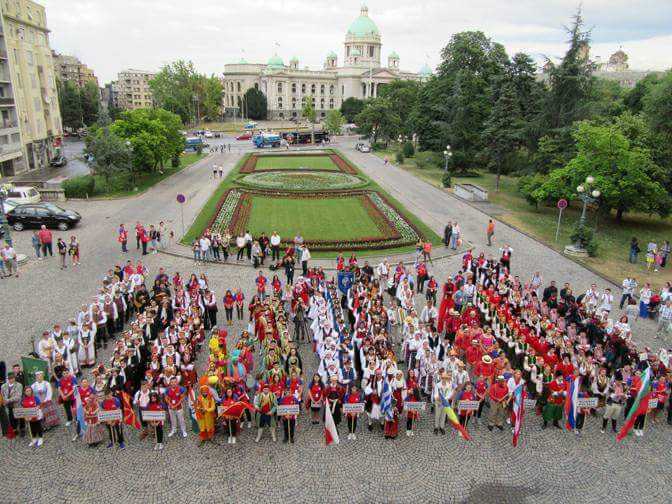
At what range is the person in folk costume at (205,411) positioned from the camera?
992 centimetres

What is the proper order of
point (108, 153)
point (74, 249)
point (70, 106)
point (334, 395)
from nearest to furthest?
point (334, 395), point (74, 249), point (108, 153), point (70, 106)

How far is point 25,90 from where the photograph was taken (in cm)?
4606

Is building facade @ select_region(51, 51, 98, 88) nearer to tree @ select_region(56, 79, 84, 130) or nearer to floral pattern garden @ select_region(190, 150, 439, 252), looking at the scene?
tree @ select_region(56, 79, 84, 130)

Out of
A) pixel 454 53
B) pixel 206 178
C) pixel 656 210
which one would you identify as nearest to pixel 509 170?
pixel 454 53

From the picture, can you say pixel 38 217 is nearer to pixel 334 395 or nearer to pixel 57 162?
pixel 334 395

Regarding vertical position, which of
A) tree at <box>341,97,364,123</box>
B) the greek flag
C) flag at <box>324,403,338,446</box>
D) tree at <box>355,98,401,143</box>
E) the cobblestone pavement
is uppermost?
tree at <box>341,97,364,123</box>

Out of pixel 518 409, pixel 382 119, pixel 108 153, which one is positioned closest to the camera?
pixel 518 409

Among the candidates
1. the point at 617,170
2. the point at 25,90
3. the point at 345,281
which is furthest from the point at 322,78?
the point at 345,281

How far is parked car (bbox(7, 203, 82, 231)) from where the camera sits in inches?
1014

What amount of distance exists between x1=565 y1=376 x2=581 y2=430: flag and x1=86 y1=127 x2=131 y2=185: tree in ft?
108

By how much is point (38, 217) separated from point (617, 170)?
3145cm

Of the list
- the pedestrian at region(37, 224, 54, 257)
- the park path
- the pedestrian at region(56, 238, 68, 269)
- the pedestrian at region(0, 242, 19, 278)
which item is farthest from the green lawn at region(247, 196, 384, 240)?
the pedestrian at region(0, 242, 19, 278)

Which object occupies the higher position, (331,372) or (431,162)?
(431,162)

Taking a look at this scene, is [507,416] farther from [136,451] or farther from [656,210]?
[656,210]
